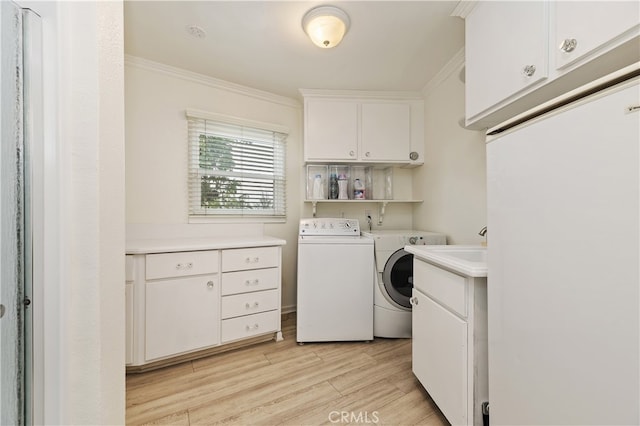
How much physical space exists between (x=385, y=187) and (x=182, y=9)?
2213 millimetres

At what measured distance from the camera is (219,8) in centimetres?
150

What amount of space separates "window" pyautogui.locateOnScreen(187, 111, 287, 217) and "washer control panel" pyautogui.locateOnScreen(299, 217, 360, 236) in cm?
53

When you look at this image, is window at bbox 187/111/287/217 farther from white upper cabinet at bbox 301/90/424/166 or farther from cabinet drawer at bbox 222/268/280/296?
cabinet drawer at bbox 222/268/280/296

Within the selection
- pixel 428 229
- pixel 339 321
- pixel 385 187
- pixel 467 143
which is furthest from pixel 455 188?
pixel 339 321

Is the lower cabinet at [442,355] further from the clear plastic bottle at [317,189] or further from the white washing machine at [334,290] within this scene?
the clear plastic bottle at [317,189]

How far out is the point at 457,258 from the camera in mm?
1230

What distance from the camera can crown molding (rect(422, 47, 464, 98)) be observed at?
1915 mm

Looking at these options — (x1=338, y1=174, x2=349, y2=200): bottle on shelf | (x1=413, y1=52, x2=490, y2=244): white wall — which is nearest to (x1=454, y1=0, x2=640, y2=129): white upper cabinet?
(x1=413, y1=52, x2=490, y2=244): white wall

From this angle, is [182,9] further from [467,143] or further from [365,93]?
[467,143]

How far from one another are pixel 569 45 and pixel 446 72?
4.68ft

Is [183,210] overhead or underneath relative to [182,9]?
underneath

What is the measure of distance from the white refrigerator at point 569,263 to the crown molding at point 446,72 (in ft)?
4.65

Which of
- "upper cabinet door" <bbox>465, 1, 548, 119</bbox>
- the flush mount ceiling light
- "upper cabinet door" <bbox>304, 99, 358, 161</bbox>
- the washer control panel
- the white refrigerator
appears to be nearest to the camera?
the white refrigerator

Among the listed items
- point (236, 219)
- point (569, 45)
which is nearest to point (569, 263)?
point (569, 45)
